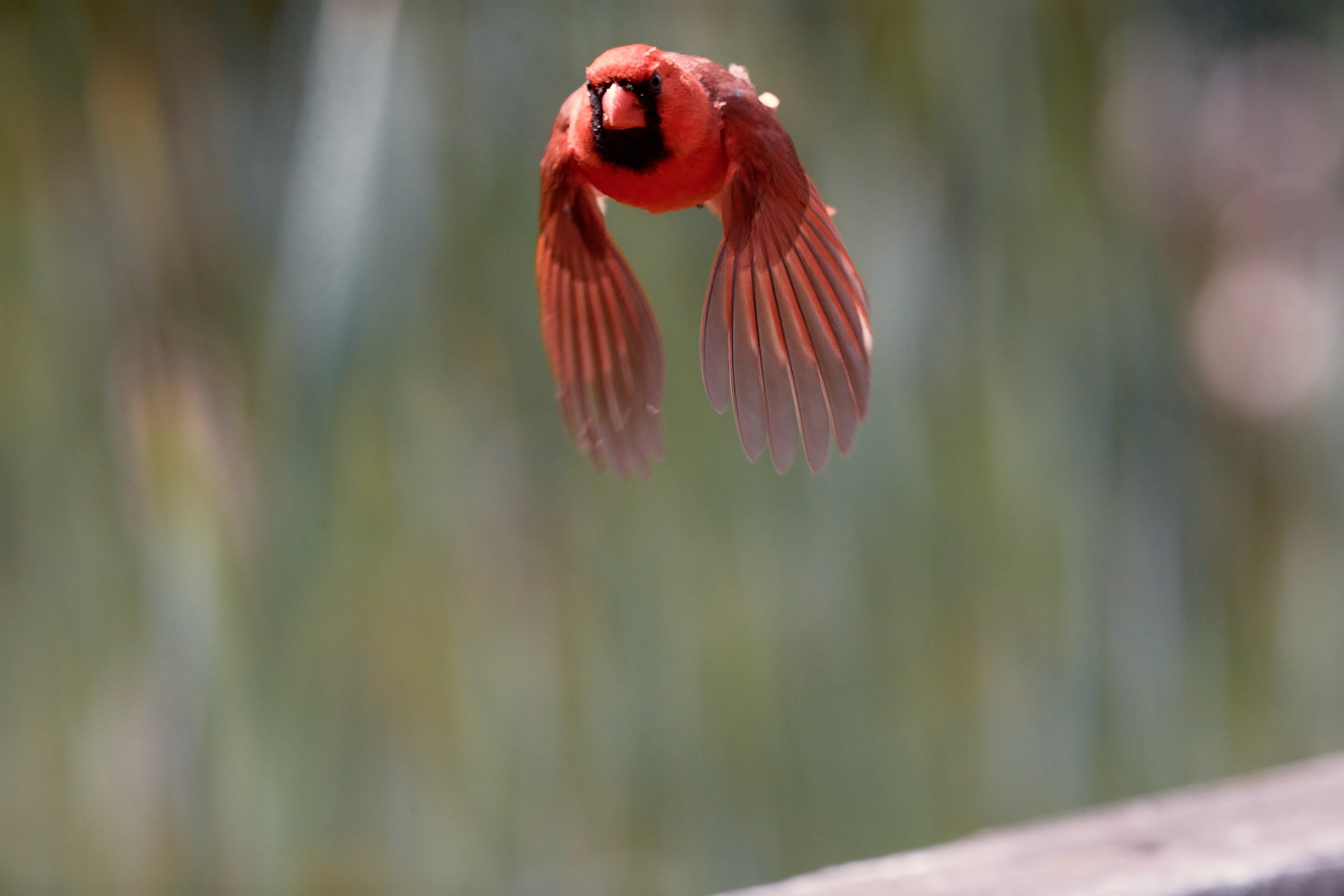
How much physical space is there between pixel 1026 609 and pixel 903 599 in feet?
0.52

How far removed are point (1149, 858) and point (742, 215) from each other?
0.61 m

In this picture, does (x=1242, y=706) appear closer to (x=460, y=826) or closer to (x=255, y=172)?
(x=460, y=826)

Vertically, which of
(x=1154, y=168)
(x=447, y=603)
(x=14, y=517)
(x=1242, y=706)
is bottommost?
(x=1242, y=706)

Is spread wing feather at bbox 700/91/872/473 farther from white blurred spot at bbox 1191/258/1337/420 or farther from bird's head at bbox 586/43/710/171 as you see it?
white blurred spot at bbox 1191/258/1337/420

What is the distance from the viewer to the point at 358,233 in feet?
3.16

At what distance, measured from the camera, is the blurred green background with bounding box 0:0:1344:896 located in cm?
90

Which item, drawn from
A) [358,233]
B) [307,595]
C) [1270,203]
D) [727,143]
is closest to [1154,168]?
[1270,203]

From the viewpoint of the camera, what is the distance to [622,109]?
0.27m

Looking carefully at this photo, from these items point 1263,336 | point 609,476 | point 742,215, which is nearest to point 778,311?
point 742,215

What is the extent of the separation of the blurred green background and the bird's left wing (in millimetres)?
597

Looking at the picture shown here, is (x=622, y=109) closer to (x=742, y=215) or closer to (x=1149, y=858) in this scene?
(x=742, y=215)

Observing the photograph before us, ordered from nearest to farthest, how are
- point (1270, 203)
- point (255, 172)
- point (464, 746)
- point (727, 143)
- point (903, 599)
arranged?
1. point (727, 143)
2. point (255, 172)
3. point (464, 746)
4. point (903, 599)
5. point (1270, 203)

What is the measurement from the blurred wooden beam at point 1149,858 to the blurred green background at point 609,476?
0.38m

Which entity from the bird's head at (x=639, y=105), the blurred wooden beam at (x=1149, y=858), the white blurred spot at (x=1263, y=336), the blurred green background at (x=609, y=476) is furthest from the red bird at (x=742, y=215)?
the white blurred spot at (x=1263, y=336)
